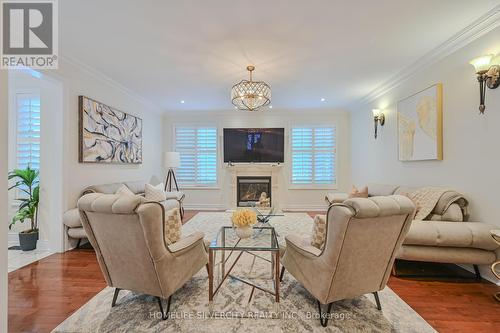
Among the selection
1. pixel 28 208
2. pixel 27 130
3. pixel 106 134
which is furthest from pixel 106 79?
pixel 28 208

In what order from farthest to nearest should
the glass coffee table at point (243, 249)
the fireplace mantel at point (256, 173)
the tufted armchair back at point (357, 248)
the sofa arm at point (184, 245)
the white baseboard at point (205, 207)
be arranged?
the white baseboard at point (205, 207) → the fireplace mantel at point (256, 173) → the glass coffee table at point (243, 249) → the sofa arm at point (184, 245) → the tufted armchair back at point (357, 248)

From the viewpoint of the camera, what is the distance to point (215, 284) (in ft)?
8.05

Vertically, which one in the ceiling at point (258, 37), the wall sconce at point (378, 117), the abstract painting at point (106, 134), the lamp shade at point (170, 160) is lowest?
the lamp shade at point (170, 160)

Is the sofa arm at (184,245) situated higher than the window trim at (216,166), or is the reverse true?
the window trim at (216,166)

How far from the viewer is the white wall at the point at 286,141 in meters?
6.33

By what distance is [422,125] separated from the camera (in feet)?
11.4

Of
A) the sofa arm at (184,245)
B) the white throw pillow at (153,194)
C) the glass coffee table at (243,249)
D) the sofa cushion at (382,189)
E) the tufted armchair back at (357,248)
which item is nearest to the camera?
the tufted armchair back at (357,248)

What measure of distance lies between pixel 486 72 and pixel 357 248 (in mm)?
2505

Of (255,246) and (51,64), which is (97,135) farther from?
(255,246)

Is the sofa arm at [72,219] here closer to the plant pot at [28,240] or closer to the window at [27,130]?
the plant pot at [28,240]


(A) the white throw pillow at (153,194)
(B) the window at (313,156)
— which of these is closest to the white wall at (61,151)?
(A) the white throw pillow at (153,194)

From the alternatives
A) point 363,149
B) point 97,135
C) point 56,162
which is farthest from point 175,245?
point 363,149

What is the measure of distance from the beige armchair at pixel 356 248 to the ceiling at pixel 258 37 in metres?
1.89

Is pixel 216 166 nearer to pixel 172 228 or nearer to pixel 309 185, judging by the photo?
pixel 309 185
